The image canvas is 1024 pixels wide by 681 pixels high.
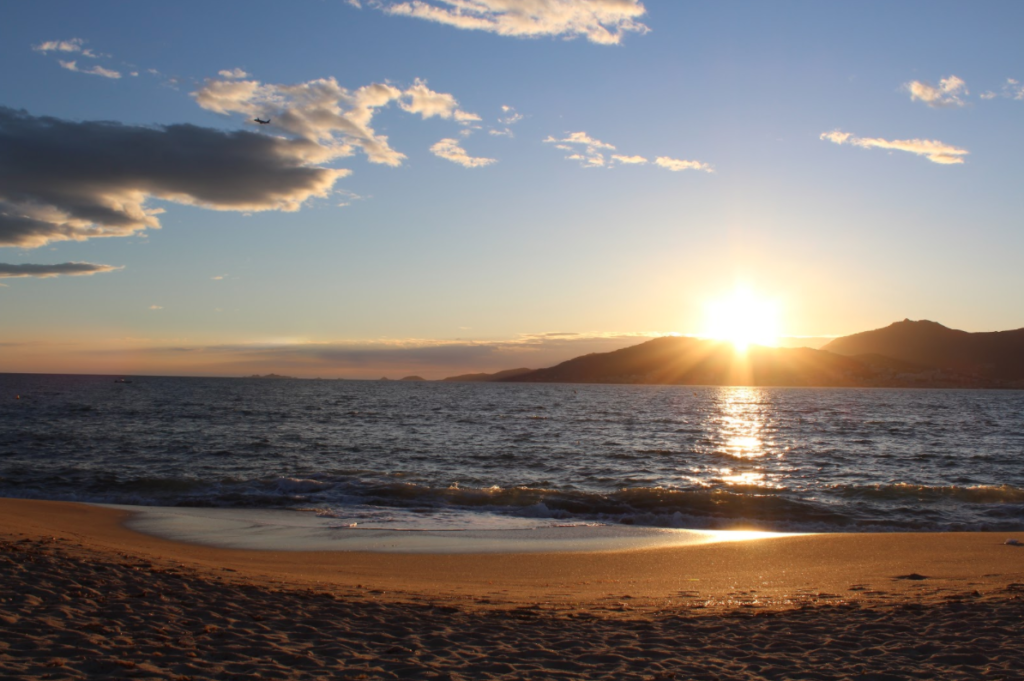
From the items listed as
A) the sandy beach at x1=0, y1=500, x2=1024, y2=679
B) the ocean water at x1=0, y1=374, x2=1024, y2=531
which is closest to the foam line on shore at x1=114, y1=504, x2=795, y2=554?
the ocean water at x1=0, y1=374, x2=1024, y2=531

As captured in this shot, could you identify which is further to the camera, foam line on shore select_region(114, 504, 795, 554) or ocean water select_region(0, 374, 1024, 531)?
ocean water select_region(0, 374, 1024, 531)

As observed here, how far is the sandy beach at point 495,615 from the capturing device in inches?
296

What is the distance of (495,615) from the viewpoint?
9.88 m

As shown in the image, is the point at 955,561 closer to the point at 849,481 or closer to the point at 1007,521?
the point at 1007,521

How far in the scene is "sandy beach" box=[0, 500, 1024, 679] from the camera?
7508mm

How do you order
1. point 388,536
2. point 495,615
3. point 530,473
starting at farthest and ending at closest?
point 530,473 < point 388,536 < point 495,615

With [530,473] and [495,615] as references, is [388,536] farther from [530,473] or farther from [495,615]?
[530,473]

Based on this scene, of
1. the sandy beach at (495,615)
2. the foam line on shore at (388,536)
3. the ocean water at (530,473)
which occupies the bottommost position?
the ocean water at (530,473)

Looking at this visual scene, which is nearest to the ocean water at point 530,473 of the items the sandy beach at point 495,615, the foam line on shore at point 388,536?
the foam line on shore at point 388,536

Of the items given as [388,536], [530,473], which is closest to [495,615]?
[388,536]

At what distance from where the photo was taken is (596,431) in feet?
189

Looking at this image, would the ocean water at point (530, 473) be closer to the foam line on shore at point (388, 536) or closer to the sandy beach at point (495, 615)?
the foam line on shore at point (388, 536)

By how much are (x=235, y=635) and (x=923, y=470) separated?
3631cm

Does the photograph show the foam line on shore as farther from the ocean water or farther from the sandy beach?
the sandy beach
